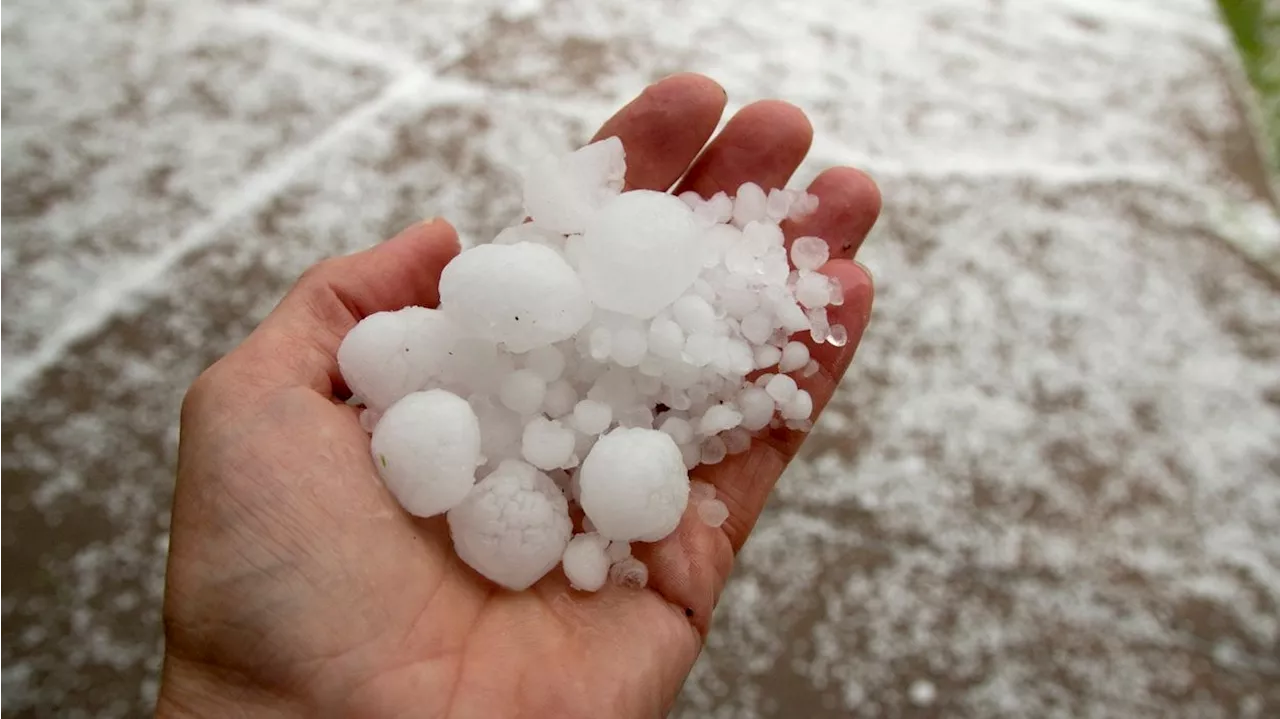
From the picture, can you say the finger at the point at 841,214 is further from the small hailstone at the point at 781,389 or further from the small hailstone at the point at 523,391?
the small hailstone at the point at 523,391

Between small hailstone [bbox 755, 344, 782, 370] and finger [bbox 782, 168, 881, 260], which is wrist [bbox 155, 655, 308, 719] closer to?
small hailstone [bbox 755, 344, 782, 370]

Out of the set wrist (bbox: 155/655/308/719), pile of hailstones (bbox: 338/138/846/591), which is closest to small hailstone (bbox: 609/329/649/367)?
pile of hailstones (bbox: 338/138/846/591)

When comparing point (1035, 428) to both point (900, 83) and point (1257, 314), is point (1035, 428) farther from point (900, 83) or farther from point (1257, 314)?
point (900, 83)

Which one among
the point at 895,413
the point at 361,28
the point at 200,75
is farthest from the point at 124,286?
the point at 895,413

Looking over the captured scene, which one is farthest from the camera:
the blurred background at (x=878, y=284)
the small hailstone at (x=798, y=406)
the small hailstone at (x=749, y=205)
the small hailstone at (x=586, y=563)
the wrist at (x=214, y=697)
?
the blurred background at (x=878, y=284)

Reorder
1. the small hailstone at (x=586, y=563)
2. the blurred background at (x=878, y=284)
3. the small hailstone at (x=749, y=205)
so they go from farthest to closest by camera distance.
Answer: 1. the blurred background at (x=878, y=284)
2. the small hailstone at (x=749, y=205)
3. the small hailstone at (x=586, y=563)

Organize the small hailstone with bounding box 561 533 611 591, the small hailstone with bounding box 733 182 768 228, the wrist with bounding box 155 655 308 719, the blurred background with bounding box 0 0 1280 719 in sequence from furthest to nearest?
the blurred background with bounding box 0 0 1280 719 < the small hailstone with bounding box 733 182 768 228 < the small hailstone with bounding box 561 533 611 591 < the wrist with bounding box 155 655 308 719

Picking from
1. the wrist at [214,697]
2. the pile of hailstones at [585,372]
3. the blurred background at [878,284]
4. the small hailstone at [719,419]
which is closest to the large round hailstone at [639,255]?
the pile of hailstones at [585,372]

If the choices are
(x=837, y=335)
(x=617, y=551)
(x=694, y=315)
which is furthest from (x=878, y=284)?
(x=617, y=551)
